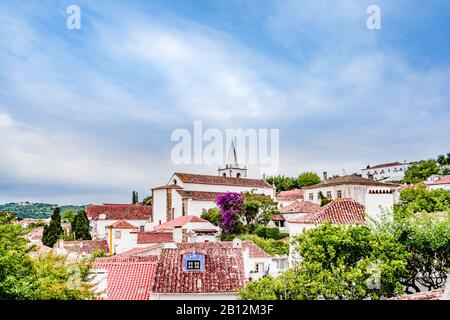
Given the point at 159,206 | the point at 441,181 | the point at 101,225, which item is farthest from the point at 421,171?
the point at 101,225

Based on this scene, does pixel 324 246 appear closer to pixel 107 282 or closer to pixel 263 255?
pixel 107 282

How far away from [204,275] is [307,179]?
114 ft

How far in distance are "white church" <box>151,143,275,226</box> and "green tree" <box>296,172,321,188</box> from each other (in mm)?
4359

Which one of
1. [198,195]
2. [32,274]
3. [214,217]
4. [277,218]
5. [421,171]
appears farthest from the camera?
[421,171]

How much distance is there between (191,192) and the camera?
37.6 metres

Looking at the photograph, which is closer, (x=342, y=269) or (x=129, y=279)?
(x=342, y=269)

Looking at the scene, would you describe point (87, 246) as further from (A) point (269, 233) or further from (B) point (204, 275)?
(B) point (204, 275)

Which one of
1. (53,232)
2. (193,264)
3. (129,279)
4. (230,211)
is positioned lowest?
(53,232)

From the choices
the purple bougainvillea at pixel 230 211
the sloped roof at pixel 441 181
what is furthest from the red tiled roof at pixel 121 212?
the sloped roof at pixel 441 181

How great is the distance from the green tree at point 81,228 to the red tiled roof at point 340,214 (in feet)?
78.7

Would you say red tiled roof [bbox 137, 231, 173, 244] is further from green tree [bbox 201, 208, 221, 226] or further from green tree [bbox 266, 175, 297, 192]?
green tree [bbox 266, 175, 297, 192]
